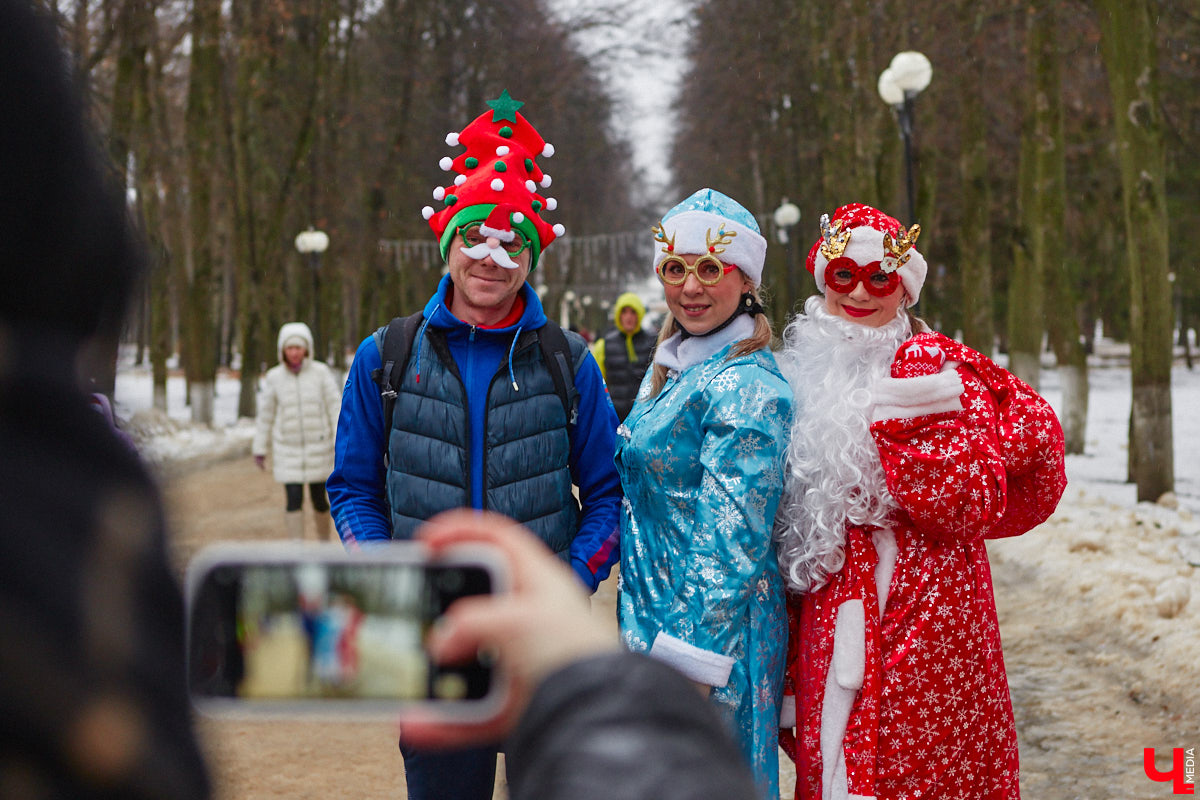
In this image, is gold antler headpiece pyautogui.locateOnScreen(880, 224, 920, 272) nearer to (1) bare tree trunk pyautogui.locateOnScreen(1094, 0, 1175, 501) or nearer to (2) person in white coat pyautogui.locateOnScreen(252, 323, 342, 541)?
(2) person in white coat pyautogui.locateOnScreen(252, 323, 342, 541)

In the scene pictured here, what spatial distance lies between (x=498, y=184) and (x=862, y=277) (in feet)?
3.43

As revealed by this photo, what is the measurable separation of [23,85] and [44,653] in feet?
1.06

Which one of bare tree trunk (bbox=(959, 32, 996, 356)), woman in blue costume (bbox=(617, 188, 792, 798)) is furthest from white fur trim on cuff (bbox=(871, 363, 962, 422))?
bare tree trunk (bbox=(959, 32, 996, 356))

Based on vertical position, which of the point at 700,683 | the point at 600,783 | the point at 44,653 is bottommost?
the point at 700,683

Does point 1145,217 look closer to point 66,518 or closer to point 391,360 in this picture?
point 391,360

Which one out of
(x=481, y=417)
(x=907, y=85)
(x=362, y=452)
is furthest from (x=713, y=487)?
(x=907, y=85)

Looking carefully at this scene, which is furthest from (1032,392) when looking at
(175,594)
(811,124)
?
A: (811,124)

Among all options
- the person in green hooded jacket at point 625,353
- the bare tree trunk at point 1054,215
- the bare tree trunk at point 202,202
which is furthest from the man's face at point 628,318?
the bare tree trunk at point 202,202

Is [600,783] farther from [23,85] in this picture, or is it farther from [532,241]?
[532,241]

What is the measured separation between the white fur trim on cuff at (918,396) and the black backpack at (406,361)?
0.82 metres

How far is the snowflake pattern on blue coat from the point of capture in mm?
2875

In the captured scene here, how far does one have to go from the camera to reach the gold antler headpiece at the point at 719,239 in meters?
3.31

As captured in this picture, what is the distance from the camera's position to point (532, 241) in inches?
136

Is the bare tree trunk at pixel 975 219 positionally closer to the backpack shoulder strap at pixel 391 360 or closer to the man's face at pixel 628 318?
the man's face at pixel 628 318
